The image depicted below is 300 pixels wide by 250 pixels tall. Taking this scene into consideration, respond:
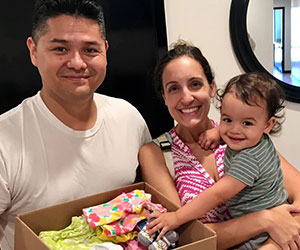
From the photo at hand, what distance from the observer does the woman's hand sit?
1.39 metres

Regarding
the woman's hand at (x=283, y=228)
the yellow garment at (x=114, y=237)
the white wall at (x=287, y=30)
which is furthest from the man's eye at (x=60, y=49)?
the white wall at (x=287, y=30)

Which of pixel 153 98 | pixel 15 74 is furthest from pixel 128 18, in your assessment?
pixel 15 74

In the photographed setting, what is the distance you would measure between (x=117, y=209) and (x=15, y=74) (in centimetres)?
89

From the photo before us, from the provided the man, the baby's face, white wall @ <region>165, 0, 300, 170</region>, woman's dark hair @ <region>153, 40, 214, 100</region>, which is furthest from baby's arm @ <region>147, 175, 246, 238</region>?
white wall @ <region>165, 0, 300, 170</region>

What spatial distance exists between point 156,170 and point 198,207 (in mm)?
331

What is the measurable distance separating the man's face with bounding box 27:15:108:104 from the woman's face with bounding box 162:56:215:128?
0.93 ft

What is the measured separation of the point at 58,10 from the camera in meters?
1.46

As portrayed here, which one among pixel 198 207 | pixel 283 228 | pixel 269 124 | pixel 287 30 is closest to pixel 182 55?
pixel 269 124

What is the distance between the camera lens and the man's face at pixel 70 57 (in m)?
1.46

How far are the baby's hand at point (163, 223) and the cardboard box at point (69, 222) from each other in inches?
2.2

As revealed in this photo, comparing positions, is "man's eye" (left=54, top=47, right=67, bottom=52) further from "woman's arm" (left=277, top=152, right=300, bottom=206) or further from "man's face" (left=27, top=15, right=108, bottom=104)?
"woman's arm" (left=277, top=152, right=300, bottom=206)

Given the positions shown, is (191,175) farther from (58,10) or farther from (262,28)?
(262,28)

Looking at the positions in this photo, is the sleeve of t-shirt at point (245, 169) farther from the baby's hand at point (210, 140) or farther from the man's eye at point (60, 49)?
the man's eye at point (60, 49)

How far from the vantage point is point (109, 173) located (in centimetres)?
161
